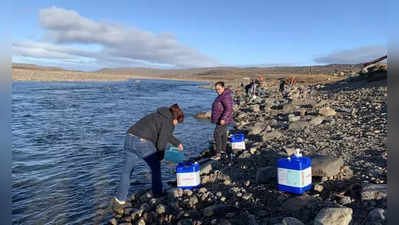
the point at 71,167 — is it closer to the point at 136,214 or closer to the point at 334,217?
the point at 136,214

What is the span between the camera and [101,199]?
6.03m

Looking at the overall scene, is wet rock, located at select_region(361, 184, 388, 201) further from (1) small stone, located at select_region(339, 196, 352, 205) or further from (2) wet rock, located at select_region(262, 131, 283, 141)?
(2) wet rock, located at select_region(262, 131, 283, 141)

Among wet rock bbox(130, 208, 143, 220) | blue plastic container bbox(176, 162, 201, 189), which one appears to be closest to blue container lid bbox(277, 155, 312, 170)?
blue plastic container bbox(176, 162, 201, 189)

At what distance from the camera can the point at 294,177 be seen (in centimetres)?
466

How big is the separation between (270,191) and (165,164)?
361cm

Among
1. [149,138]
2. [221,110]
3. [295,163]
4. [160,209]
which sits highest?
[221,110]

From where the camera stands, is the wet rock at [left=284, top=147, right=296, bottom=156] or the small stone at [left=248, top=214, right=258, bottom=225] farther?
the wet rock at [left=284, top=147, right=296, bottom=156]

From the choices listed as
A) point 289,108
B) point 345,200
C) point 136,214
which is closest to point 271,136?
point 345,200

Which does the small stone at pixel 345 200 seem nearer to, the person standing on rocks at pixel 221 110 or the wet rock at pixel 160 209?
the wet rock at pixel 160 209

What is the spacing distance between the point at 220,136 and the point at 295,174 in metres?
3.17

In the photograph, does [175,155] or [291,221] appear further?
[175,155]

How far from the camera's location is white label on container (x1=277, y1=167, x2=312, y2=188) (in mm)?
4602

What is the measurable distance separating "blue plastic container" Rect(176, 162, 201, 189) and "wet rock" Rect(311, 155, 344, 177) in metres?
1.99

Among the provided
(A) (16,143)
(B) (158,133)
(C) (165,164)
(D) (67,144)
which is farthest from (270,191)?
(A) (16,143)
